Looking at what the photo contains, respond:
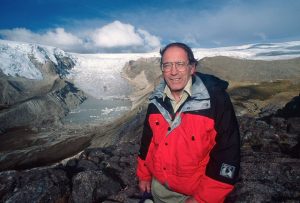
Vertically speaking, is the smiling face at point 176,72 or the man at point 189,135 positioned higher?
the smiling face at point 176,72

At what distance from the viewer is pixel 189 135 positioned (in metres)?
4.11

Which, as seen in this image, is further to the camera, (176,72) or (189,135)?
(176,72)

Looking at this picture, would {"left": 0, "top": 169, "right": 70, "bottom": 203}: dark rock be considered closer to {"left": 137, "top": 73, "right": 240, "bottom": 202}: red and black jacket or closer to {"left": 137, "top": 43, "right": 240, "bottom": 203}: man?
{"left": 137, "top": 43, "right": 240, "bottom": 203}: man

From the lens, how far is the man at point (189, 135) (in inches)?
158

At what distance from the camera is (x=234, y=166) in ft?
13.1

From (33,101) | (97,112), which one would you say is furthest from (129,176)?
(97,112)

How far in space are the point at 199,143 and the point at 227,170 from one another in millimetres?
525

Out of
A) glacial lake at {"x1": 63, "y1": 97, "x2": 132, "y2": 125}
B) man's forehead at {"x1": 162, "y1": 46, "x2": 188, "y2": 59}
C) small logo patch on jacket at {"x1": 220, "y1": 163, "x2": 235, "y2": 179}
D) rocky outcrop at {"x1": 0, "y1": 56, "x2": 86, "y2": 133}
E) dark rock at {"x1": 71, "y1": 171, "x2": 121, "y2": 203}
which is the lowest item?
glacial lake at {"x1": 63, "y1": 97, "x2": 132, "y2": 125}

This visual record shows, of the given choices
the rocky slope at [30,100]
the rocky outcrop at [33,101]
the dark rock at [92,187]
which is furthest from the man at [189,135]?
the rocky slope at [30,100]

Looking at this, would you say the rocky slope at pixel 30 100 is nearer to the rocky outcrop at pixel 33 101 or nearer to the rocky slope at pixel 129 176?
the rocky outcrop at pixel 33 101

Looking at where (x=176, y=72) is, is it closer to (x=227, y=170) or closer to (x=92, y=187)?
(x=227, y=170)

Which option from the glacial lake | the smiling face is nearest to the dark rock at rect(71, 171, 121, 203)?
the smiling face

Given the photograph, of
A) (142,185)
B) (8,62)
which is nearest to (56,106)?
(8,62)

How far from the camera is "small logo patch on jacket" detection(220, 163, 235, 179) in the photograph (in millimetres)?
3975
